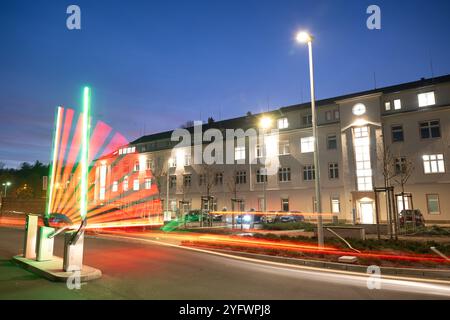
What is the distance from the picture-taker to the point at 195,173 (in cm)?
4922

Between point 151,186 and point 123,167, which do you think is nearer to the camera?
point 151,186

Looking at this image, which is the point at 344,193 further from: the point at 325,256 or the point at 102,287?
the point at 102,287

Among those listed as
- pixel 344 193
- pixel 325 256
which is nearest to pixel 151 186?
pixel 344 193

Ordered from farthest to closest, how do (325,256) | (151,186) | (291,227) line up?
(151,186) → (291,227) → (325,256)

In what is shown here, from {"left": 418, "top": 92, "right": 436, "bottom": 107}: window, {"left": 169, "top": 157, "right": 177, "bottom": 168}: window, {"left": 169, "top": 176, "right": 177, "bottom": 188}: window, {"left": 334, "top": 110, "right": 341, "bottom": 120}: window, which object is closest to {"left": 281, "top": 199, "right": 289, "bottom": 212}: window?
{"left": 334, "top": 110, "right": 341, "bottom": 120}: window

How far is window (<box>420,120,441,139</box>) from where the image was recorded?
31.7m

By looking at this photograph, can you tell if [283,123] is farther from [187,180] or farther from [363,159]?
[187,180]

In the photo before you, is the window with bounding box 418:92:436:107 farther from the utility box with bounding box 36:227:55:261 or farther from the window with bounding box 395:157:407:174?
the utility box with bounding box 36:227:55:261

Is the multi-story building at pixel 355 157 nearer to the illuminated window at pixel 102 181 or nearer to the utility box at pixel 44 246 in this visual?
the utility box at pixel 44 246

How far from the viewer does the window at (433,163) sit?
3120 cm

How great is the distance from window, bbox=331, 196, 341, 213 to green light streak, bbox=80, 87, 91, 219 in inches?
1251

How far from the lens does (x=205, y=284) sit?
7.89 m

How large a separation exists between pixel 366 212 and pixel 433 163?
317 inches
